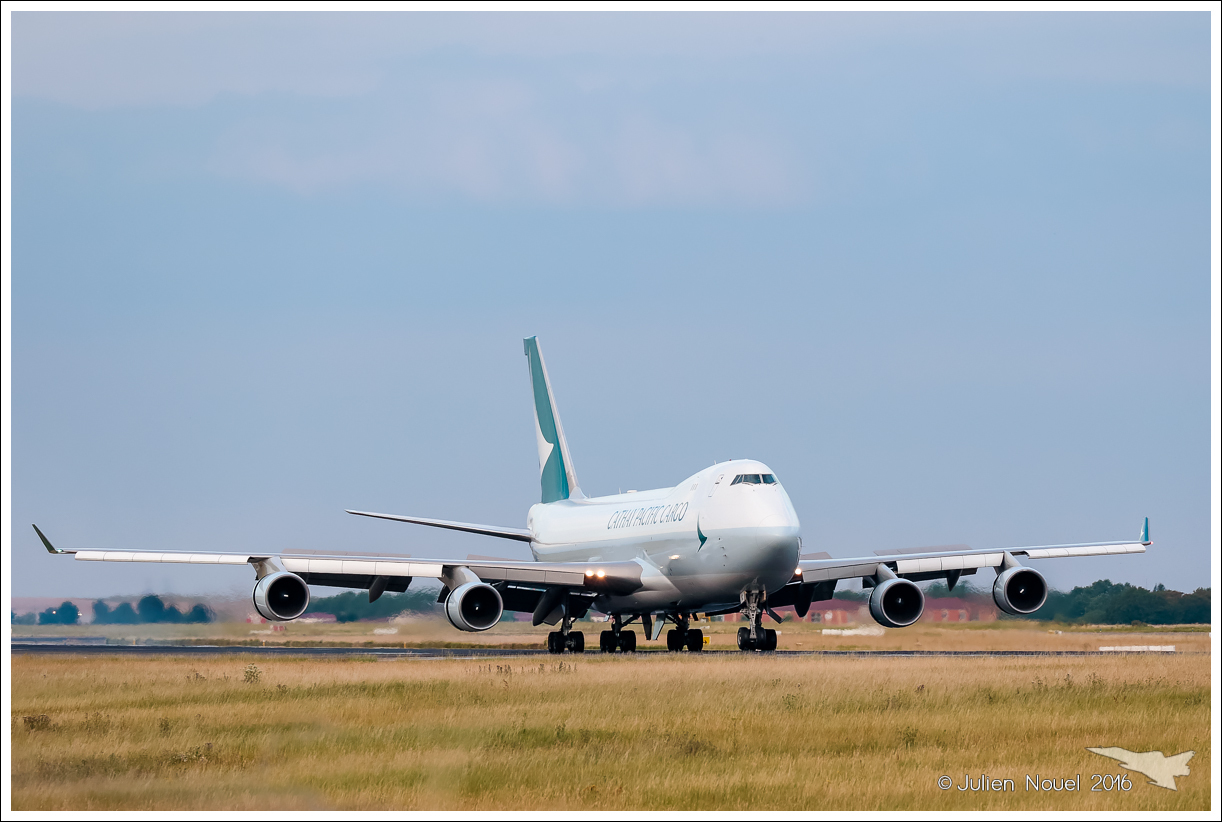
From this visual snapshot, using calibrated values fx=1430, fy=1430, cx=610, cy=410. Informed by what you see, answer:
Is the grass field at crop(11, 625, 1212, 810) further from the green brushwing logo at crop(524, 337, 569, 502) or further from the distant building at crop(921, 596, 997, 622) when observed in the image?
the green brushwing logo at crop(524, 337, 569, 502)

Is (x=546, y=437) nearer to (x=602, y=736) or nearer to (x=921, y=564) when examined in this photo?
(x=921, y=564)

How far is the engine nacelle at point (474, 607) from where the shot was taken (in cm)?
3259

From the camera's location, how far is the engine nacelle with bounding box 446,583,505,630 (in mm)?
32594

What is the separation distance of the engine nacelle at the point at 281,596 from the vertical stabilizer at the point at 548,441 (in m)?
17.2

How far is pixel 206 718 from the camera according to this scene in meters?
20.8

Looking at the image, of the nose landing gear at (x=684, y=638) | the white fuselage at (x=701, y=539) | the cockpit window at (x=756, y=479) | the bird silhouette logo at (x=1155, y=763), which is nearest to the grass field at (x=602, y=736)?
the bird silhouette logo at (x=1155, y=763)

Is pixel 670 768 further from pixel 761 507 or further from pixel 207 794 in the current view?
pixel 761 507

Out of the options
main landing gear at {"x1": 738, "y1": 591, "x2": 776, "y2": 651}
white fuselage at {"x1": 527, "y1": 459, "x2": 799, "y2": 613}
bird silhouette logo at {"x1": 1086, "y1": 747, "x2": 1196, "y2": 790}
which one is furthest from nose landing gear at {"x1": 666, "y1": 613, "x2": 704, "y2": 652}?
bird silhouette logo at {"x1": 1086, "y1": 747, "x2": 1196, "y2": 790}

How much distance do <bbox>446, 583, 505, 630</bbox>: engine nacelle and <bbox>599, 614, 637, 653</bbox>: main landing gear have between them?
23.8 feet

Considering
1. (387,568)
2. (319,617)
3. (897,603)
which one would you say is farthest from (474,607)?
(319,617)

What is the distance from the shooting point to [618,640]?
40.0 meters

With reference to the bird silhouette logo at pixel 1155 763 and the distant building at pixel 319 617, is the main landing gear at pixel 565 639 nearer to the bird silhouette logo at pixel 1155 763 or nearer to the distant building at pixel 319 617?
the distant building at pixel 319 617

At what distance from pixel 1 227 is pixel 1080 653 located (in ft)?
92.1

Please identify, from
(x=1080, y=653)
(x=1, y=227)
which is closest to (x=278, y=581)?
(x=1, y=227)
